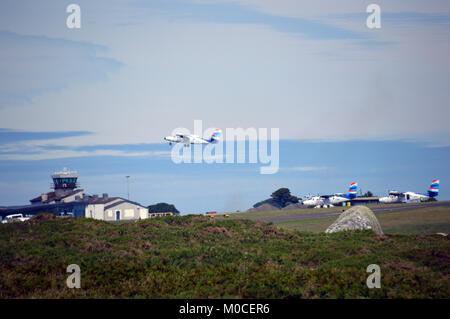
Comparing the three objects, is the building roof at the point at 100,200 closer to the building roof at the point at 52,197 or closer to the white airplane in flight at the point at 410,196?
the building roof at the point at 52,197

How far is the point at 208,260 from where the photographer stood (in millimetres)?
38000

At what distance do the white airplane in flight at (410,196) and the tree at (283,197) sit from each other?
36712mm

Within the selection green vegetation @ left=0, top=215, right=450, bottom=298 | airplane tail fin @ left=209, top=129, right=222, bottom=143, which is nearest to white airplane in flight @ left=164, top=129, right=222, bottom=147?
airplane tail fin @ left=209, top=129, right=222, bottom=143

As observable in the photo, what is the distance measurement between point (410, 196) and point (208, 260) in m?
116

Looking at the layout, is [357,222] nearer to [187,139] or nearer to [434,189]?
[187,139]

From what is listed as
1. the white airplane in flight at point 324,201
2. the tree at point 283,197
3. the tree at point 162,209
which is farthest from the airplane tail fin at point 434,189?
the tree at point 162,209

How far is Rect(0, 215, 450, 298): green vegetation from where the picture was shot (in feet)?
97.0

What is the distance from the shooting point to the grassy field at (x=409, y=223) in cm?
6768

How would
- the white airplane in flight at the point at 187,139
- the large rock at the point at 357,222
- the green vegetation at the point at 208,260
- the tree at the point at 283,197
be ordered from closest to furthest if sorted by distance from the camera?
the green vegetation at the point at 208,260
the large rock at the point at 357,222
the white airplane in flight at the point at 187,139
the tree at the point at 283,197

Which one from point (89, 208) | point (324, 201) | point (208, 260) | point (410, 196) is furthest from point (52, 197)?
point (410, 196)

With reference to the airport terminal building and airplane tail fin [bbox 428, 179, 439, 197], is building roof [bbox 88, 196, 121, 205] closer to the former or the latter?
the airport terminal building
